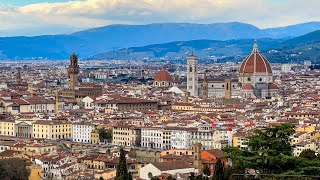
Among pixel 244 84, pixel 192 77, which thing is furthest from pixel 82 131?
pixel 192 77

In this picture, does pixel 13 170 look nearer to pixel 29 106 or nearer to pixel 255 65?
pixel 29 106

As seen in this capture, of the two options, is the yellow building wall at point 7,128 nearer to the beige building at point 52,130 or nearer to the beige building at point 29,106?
the beige building at point 52,130

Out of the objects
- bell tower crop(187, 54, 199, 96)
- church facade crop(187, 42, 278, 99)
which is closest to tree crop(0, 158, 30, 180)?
church facade crop(187, 42, 278, 99)

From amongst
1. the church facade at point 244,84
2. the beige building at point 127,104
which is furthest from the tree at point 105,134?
Result: the church facade at point 244,84

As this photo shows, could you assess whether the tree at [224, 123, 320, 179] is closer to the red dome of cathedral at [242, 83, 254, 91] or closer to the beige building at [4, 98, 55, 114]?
the beige building at [4, 98, 55, 114]

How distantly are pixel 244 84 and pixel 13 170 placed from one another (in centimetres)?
5944

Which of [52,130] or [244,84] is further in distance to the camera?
[244,84]

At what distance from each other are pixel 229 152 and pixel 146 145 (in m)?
27.1

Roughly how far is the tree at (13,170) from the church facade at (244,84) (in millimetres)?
54105

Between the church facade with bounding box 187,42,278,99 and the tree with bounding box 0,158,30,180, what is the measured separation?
5411 cm

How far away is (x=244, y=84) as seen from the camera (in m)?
95.5

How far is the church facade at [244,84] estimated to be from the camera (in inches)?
3713

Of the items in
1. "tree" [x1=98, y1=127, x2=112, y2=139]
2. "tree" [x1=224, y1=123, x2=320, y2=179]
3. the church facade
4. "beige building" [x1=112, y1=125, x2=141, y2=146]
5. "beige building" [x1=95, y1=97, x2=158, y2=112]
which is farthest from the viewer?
the church facade

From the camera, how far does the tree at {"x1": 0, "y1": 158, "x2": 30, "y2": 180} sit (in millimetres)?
37281
